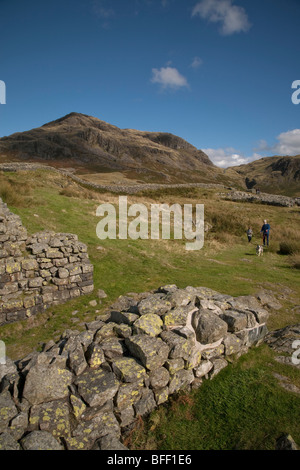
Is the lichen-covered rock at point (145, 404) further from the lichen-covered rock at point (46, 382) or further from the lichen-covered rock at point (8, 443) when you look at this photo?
the lichen-covered rock at point (8, 443)

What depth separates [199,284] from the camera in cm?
1270

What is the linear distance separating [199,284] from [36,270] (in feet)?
24.6

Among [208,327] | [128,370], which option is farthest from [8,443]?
[208,327]

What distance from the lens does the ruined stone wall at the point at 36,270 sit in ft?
30.1

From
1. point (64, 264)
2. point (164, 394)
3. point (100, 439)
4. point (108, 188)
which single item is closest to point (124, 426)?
point (100, 439)

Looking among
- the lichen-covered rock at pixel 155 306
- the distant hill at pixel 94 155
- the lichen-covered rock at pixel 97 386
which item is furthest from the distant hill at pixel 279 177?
the lichen-covered rock at pixel 97 386

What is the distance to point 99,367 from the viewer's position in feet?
17.3

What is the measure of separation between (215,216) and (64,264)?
26.0 metres

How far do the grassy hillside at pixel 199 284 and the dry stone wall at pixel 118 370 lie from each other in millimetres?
399

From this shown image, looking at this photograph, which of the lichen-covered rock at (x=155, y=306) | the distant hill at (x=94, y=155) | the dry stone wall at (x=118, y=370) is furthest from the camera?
the distant hill at (x=94, y=155)

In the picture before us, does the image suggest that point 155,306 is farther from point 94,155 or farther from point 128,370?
point 94,155

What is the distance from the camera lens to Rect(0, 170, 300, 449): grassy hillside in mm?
4629
